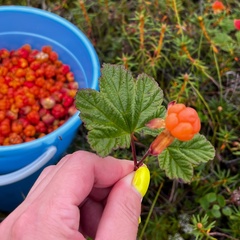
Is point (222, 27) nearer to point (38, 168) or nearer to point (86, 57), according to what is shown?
point (86, 57)

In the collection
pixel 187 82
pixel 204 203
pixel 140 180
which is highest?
pixel 140 180

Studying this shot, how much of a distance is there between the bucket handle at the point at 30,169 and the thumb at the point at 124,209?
423 millimetres

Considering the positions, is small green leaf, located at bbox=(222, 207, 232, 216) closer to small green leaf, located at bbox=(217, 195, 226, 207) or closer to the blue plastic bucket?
small green leaf, located at bbox=(217, 195, 226, 207)

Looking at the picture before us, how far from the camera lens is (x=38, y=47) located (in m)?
1.65

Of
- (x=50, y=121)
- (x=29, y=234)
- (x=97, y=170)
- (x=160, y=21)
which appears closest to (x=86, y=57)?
(x=50, y=121)

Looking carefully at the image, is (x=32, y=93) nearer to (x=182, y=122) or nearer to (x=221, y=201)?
(x=221, y=201)

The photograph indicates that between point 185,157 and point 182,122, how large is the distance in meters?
0.15

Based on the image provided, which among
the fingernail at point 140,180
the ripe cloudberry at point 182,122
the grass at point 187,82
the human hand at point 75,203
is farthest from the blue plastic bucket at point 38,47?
the ripe cloudberry at point 182,122

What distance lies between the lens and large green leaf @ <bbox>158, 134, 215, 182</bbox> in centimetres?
73

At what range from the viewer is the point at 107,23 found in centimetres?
167

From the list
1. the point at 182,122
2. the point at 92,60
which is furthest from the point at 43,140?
the point at 182,122

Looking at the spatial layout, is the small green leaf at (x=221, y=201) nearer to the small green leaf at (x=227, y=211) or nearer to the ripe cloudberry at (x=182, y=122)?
the small green leaf at (x=227, y=211)

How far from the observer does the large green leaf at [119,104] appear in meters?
0.73

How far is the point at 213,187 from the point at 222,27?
0.59 meters
